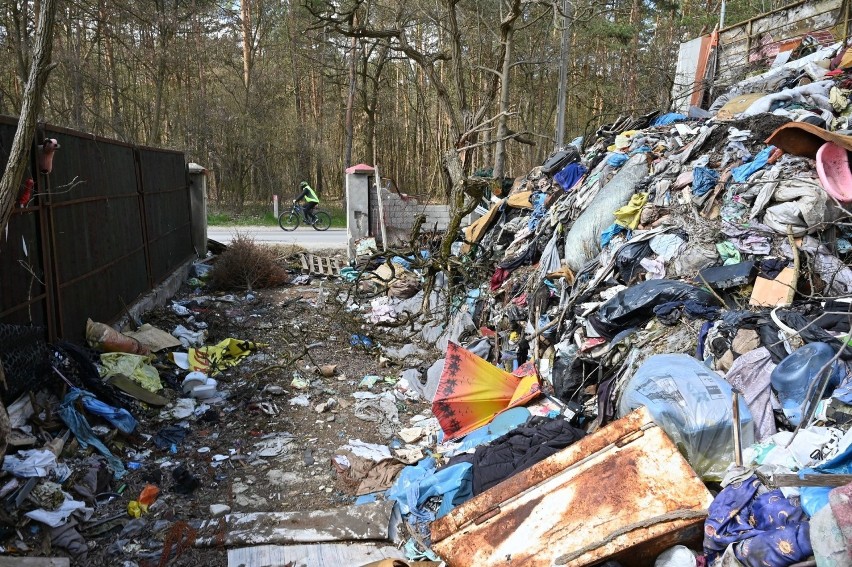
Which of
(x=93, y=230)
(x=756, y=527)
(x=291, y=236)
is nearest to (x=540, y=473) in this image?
(x=756, y=527)

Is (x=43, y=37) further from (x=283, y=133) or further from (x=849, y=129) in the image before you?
(x=283, y=133)

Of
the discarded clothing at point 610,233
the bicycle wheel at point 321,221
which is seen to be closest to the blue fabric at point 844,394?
the discarded clothing at point 610,233

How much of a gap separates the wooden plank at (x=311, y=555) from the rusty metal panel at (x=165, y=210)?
5.85 m

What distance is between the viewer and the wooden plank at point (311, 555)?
3389mm

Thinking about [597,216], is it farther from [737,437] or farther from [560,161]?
[737,437]

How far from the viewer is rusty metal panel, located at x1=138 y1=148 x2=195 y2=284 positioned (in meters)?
8.49

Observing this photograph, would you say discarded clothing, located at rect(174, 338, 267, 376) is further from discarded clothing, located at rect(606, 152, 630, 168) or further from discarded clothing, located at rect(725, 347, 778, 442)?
discarded clothing, located at rect(606, 152, 630, 168)

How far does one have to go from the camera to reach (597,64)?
24.1 m

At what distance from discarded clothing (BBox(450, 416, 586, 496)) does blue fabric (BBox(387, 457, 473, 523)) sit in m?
0.09

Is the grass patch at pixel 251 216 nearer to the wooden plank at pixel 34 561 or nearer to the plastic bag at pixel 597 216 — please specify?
the plastic bag at pixel 597 216

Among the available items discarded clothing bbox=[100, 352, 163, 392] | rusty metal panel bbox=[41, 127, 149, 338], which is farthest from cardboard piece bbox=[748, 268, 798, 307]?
rusty metal panel bbox=[41, 127, 149, 338]

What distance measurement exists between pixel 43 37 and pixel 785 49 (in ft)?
42.1

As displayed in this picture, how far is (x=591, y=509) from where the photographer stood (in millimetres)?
2947

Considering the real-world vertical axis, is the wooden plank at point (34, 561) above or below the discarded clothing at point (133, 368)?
below
